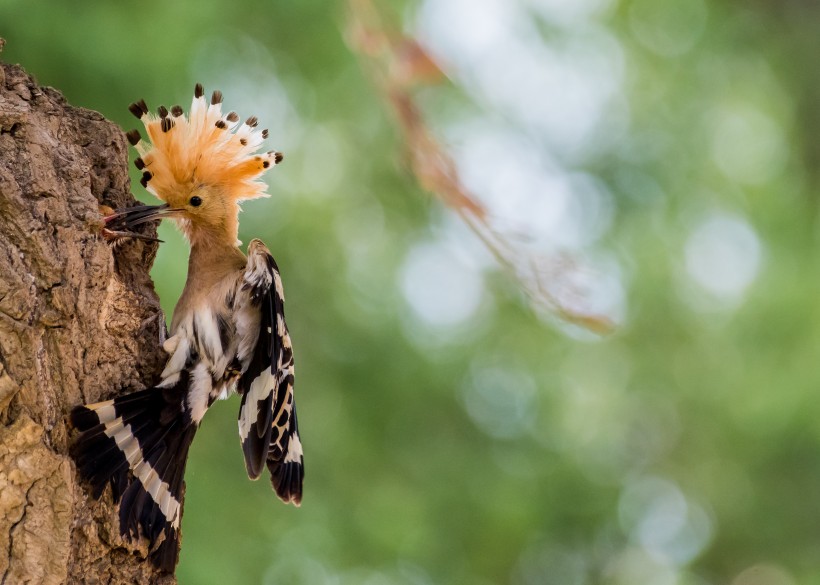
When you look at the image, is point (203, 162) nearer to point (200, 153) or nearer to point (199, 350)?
point (200, 153)

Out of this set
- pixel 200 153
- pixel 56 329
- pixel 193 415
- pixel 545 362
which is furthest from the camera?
pixel 545 362

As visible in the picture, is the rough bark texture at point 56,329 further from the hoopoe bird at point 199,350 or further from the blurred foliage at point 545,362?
the blurred foliage at point 545,362

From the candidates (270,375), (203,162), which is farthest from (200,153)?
(270,375)

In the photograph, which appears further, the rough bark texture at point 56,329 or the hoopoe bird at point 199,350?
the hoopoe bird at point 199,350

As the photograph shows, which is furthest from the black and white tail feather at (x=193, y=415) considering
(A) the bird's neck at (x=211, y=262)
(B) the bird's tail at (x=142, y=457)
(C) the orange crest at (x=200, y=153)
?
(C) the orange crest at (x=200, y=153)

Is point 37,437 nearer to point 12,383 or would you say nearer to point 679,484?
point 12,383

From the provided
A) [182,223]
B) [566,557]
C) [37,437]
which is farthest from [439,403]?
[37,437]
